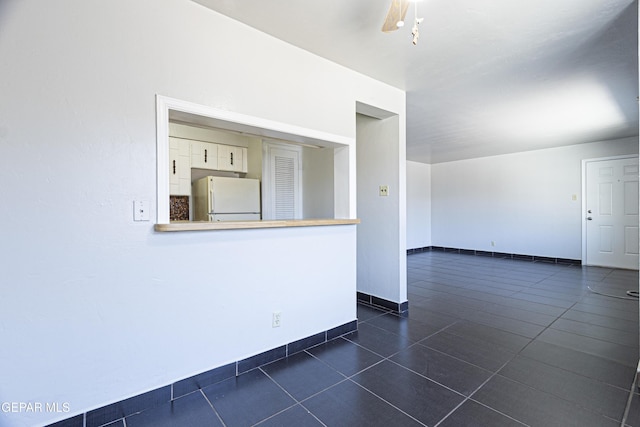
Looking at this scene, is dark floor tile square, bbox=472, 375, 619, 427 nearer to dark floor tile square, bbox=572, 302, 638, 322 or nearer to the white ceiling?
dark floor tile square, bbox=572, 302, 638, 322

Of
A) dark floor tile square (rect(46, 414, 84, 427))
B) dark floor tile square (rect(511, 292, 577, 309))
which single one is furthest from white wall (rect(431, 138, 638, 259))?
dark floor tile square (rect(46, 414, 84, 427))

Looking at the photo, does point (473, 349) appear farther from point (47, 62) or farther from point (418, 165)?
point (418, 165)

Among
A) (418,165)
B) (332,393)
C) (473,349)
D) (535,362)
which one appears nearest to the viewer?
(332,393)

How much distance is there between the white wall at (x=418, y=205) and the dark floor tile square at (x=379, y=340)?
4.90 metres

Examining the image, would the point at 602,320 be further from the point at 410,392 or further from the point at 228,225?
the point at 228,225

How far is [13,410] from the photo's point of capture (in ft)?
4.45

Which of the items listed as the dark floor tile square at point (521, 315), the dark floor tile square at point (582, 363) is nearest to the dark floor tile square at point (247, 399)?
the dark floor tile square at point (582, 363)

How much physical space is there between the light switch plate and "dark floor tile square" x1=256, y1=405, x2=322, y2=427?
128 cm

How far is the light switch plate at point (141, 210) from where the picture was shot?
1619mm

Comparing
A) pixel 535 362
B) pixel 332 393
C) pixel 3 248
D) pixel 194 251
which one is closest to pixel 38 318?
pixel 3 248

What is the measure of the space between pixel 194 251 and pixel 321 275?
1.05m

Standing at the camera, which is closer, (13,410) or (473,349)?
(13,410)

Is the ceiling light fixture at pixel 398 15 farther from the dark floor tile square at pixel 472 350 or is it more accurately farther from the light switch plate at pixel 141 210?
the dark floor tile square at pixel 472 350

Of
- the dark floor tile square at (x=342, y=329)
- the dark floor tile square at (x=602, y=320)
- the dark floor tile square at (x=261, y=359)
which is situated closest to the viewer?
the dark floor tile square at (x=261, y=359)
